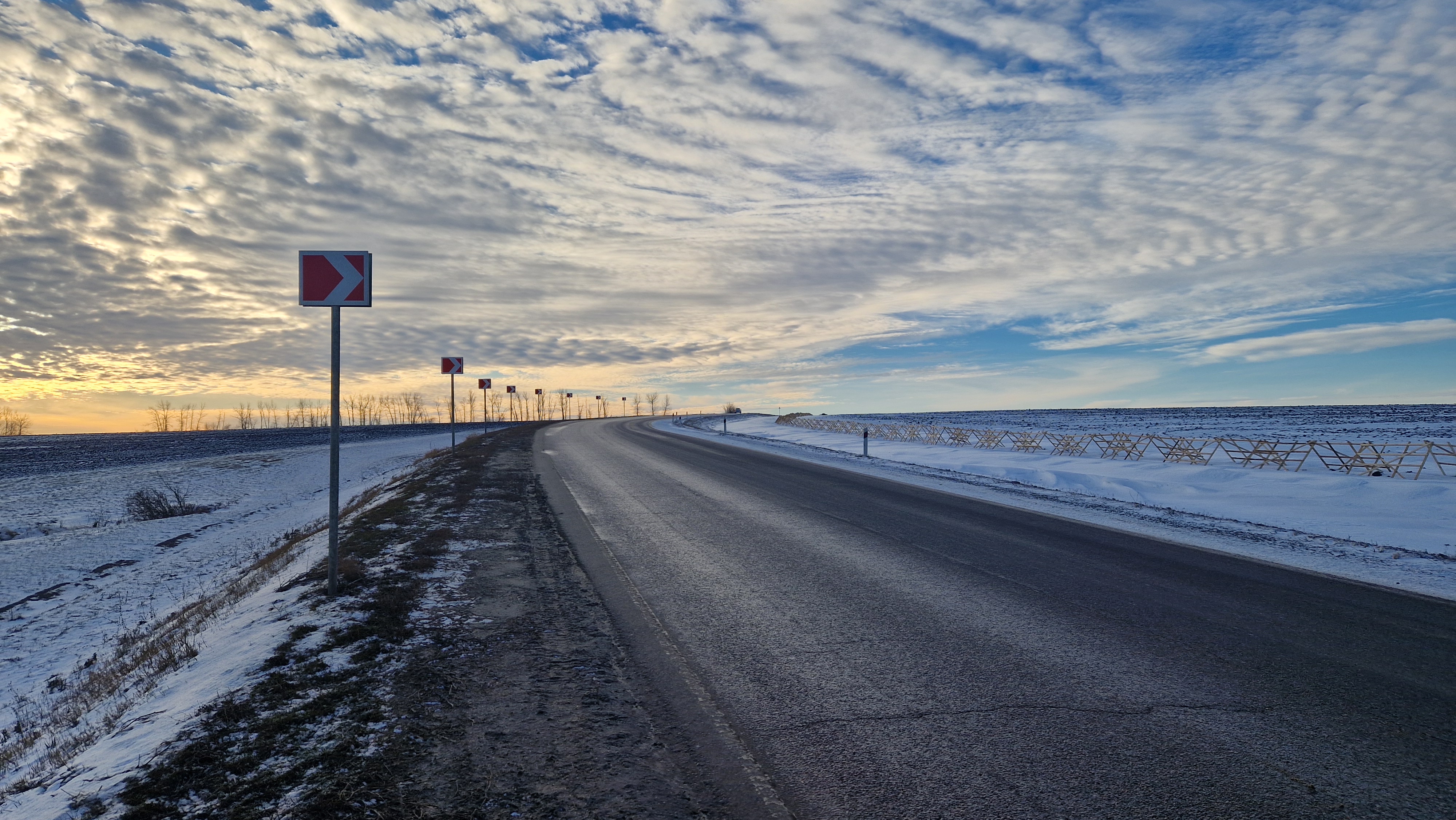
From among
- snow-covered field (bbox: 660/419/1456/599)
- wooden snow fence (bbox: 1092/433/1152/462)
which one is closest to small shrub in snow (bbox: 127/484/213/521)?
snow-covered field (bbox: 660/419/1456/599)

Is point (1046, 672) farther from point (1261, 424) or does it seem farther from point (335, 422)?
point (1261, 424)

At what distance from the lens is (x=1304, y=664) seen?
15.9 ft

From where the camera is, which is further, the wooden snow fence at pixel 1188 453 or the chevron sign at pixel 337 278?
the wooden snow fence at pixel 1188 453

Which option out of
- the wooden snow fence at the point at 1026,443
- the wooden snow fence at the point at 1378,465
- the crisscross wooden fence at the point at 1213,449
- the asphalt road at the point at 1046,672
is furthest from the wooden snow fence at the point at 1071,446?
the asphalt road at the point at 1046,672

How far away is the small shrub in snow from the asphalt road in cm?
1642

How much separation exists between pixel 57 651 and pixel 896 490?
44.2ft

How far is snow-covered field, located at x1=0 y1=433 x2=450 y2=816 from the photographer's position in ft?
16.8

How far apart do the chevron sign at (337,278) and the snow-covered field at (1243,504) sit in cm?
1026

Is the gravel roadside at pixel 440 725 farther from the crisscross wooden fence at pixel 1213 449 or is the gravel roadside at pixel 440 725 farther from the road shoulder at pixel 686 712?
the crisscross wooden fence at pixel 1213 449

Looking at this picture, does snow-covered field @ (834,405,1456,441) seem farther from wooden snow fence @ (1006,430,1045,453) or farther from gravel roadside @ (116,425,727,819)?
gravel roadside @ (116,425,727,819)

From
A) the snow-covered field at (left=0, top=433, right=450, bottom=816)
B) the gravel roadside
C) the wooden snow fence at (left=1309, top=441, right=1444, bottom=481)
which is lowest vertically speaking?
the snow-covered field at (left=0, top=433, right=450, bottom=816)

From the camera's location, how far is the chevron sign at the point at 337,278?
6.39 m

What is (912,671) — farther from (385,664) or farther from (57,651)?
(57,651)

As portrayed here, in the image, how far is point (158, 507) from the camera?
63.0ft
